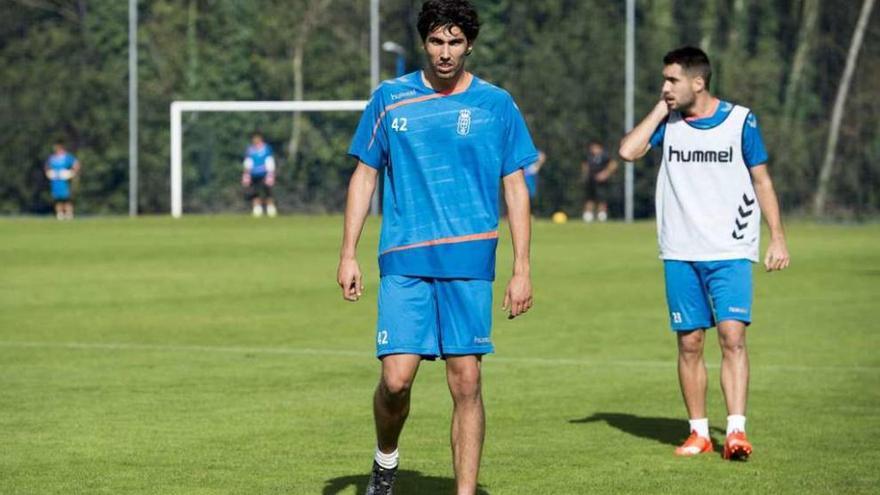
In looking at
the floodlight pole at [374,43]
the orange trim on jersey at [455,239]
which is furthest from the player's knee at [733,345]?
the floodlight pole at [374,43]

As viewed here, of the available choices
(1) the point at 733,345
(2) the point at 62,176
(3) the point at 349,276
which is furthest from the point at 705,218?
(2) the point at 62,176

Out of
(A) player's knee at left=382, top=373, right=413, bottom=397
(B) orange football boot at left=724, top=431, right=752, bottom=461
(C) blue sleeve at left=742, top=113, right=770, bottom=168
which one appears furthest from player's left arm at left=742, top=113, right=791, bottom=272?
(A) player's knee at left=382, top=373, right=413, bottom=397

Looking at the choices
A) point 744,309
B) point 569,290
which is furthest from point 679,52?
point 569,290

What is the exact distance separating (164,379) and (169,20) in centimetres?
3943

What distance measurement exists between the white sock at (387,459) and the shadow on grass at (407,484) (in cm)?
65

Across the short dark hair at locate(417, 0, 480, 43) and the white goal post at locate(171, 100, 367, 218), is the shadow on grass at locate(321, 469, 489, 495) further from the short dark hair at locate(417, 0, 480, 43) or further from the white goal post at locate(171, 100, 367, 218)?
the white goal post at locate(171, 100, 367, 218)

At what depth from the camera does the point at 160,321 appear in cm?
1838

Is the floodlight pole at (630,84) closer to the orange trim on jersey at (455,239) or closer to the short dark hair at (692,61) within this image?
the short dark hair at (692,61)

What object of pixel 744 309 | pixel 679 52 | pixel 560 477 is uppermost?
pixel 679 52

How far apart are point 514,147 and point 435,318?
758 mm

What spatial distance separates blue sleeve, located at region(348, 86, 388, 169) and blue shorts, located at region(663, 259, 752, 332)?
2.87 m

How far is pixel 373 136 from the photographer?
7719 mm

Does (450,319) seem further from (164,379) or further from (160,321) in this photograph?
(160,321)

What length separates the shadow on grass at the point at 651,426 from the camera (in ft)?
35.3
